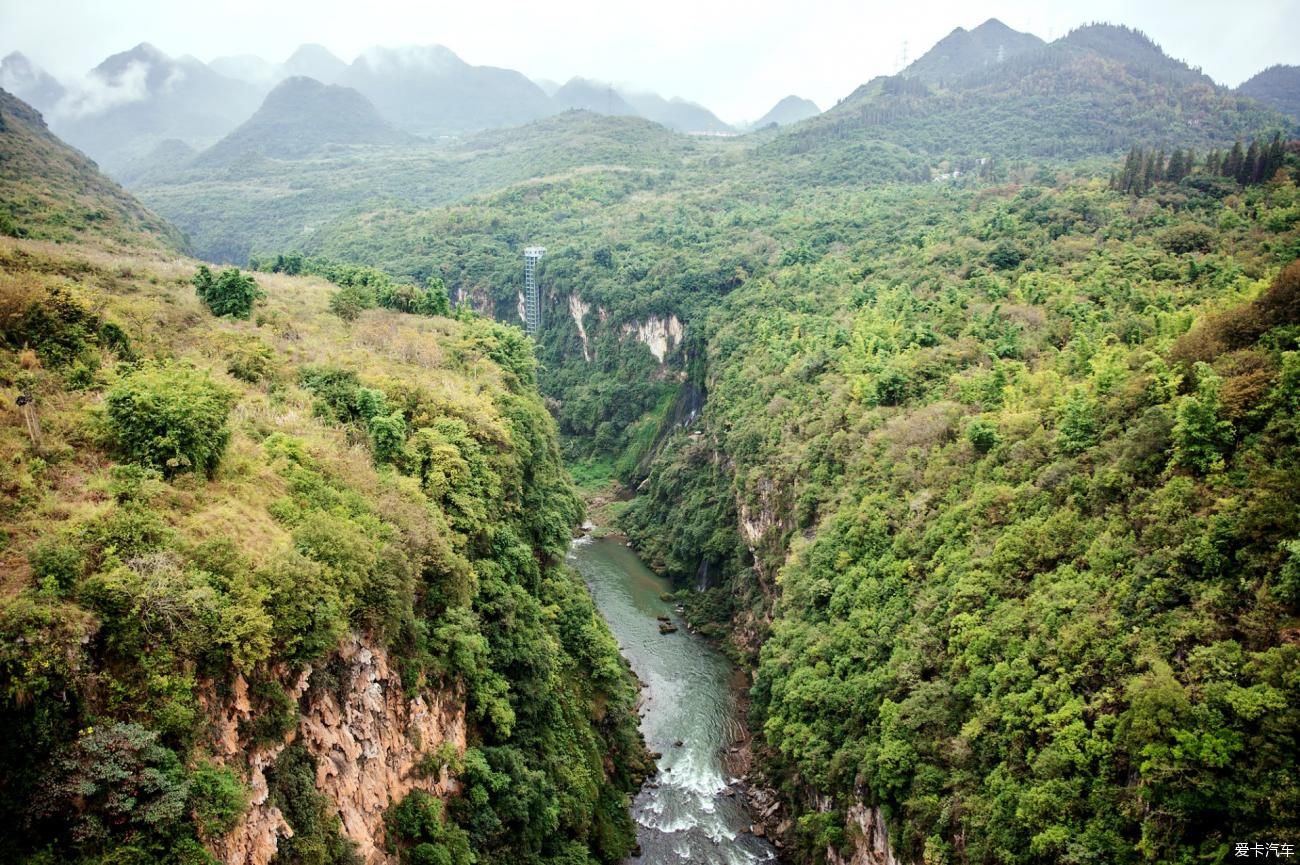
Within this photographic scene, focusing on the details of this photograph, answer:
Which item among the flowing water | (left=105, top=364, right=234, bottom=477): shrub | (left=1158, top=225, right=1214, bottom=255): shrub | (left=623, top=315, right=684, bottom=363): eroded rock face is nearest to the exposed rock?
(left=623, top=315, right=684, bottom=363): eroded rock face

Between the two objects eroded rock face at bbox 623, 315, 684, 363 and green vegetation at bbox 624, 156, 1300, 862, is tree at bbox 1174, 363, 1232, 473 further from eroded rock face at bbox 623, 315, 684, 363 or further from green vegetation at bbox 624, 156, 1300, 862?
eroded rock face at bbox 623, 315, 684, 363

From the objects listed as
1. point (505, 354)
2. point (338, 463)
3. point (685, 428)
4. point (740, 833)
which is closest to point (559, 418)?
point (685, 428)

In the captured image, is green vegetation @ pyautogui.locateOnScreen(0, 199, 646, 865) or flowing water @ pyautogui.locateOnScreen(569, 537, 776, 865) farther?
flowing water @ pyautogui.locateOnScreen(569, 537, 776, 865)

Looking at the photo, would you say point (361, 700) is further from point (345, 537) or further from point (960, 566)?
point (960, 566)

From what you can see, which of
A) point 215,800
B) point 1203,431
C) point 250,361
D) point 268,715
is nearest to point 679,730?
point 250,361

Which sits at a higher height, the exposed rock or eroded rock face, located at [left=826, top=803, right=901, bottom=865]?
the exposed rock

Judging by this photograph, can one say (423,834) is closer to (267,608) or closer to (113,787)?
(267,608)

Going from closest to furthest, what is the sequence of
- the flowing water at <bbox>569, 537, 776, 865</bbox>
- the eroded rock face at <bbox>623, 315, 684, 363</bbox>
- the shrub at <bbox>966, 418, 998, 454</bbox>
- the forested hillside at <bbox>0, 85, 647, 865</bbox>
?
the forested hillside at <bbox>0, 85, 647, 865</bbox> < the shrub at <bbox>966, 418, 998, 454</bbox> < the flowing water at <bbox>569, 537, 776, 865</bbox> < the eroded rock face at <bbox>623, 315, 684, 363</bbox>
